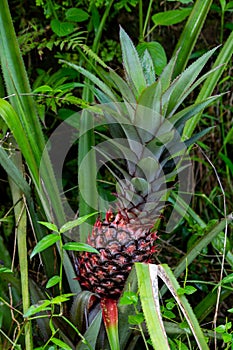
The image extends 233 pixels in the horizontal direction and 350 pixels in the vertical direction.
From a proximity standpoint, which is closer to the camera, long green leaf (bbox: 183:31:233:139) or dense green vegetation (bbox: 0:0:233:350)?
dense green vegetation (bbox: 0:0:233:350)

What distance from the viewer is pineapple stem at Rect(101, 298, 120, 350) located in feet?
2.80

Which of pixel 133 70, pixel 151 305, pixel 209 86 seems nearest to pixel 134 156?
pixel 133 70

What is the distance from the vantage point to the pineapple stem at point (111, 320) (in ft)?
2.80

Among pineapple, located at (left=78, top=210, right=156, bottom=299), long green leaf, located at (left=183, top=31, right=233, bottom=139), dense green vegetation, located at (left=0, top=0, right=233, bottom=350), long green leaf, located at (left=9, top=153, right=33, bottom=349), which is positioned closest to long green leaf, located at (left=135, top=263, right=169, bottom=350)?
dense green vegetation, located at (left=0, top=0, right=233, bottom=350)

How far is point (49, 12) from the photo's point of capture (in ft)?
4.62

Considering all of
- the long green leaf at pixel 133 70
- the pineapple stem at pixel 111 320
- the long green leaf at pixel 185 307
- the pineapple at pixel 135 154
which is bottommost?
the pineapple stem at pixel 111 320

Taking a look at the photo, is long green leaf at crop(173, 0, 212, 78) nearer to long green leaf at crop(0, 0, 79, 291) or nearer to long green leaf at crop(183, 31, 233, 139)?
long green leaf at crop(183, 31, 233, 139)

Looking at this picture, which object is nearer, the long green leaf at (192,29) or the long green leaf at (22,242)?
the long green leaf at (22,242)

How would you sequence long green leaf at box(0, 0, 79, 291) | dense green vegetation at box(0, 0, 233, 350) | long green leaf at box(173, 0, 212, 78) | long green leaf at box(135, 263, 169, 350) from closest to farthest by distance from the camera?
long green leaf at box(135, 263, 169, 350) → dense green vegetation at box(0, 0, 233, 350) → long green leaf at box(0, 0, 79, 291) → long green leaf at box(173, 0, 212, 78)

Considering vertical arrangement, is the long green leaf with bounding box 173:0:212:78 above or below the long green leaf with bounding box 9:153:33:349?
above

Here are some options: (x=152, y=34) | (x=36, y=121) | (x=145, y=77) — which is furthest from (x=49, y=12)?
(x=145, y=77)

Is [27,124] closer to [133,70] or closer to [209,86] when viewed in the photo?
[133,70]

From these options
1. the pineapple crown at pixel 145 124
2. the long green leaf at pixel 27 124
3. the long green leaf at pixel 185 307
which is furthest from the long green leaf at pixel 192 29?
the long green leaf at pixel 185 307

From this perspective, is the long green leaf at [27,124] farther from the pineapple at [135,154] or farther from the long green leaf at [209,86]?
the long green leaf at [209,86]
